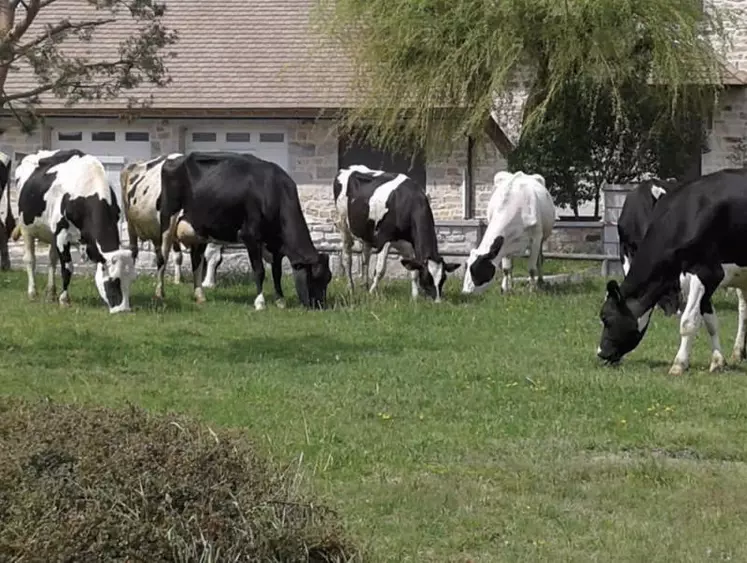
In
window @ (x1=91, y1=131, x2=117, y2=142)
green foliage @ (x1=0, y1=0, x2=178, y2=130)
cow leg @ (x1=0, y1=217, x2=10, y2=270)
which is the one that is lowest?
cow leg @ (x1=0, y1=217, x2=10, y2=270)

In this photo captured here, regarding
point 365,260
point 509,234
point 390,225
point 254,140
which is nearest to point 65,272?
point 390,225

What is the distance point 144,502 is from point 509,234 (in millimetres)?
13433

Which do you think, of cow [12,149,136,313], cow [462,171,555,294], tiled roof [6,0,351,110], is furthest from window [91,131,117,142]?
cow [462,171,555,294]

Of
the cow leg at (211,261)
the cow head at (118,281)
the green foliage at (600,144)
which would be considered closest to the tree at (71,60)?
the cow head at (118,281)

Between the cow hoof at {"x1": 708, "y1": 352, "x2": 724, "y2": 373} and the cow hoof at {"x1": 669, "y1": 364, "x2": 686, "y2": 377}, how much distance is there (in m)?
0.32

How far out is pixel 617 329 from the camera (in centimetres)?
1199

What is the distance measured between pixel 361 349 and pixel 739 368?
11.4 feet

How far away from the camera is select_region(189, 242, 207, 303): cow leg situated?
17172 mm

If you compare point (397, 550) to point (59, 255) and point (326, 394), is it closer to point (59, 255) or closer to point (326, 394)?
point (326, 394)

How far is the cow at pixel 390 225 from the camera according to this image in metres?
17.4

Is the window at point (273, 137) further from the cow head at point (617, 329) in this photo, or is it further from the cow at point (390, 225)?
the cow head at point (617, 329)

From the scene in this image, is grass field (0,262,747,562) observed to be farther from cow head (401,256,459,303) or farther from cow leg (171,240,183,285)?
cow leg (171,240,183,285)

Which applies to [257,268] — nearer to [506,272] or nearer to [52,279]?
[52,279]

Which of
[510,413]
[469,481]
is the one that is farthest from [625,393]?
[469,481]
